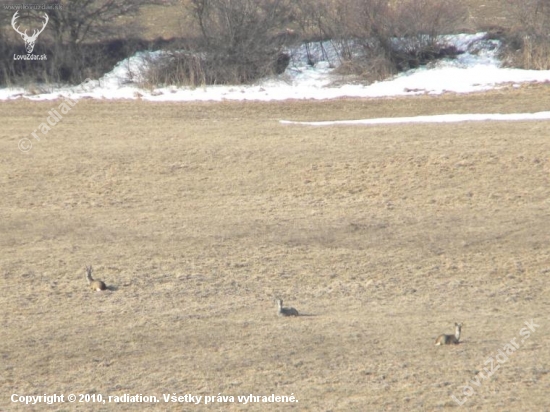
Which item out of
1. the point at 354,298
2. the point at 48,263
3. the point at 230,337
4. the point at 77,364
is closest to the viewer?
the point at 77,364

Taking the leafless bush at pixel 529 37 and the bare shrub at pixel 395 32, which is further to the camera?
the bare shrub at pixel 395 32

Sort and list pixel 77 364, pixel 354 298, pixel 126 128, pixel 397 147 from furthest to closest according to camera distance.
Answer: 1. pixel 126 128
2. pixel 397 147
3. pixel 354 298
4. pixel 77 364

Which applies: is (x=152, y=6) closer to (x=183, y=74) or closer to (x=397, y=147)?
(x=183, y=74)

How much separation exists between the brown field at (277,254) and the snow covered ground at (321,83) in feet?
4.66

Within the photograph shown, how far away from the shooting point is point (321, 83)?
83.0ft

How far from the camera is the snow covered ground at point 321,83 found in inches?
950

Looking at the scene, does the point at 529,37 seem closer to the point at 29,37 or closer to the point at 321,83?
the point at 321,83

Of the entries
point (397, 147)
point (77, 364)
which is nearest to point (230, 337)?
point (77, 364)

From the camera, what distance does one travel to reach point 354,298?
11.6 metres

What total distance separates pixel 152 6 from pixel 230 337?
78.4 feet
